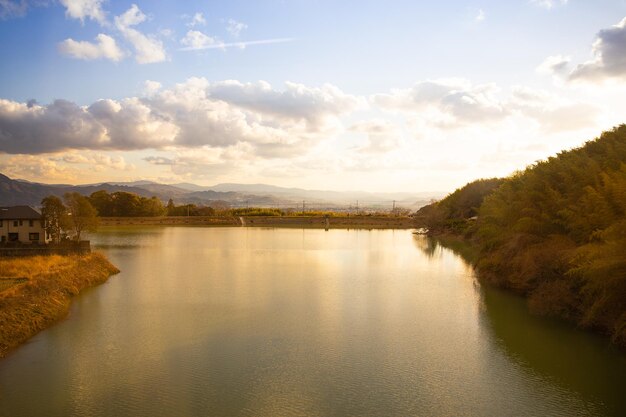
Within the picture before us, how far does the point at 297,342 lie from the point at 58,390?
5.91 metres

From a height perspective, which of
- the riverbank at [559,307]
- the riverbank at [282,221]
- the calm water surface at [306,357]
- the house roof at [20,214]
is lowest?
the calm water surface at [306,357]

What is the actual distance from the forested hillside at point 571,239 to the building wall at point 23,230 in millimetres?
25631

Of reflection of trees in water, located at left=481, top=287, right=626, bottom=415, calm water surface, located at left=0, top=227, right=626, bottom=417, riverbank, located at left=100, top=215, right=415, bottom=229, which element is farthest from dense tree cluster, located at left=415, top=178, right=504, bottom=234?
reflection of trees in water, located at left=481, top=287, right=626, bottom=415

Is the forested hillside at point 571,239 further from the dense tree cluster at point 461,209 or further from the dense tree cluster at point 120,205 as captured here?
the dense tree cluster at point 120,205

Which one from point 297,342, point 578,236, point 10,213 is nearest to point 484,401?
point 297,342

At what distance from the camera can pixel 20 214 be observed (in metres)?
28.8

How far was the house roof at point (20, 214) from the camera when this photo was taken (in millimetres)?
28562

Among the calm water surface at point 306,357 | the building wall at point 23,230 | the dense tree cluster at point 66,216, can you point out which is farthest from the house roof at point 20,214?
the calm water surface at point 306,357

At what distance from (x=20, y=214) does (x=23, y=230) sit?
100 cm

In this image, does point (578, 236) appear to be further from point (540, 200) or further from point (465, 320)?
point (465, 320)

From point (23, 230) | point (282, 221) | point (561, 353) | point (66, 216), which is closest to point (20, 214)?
point (23, 230)

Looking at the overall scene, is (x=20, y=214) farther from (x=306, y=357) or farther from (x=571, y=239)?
(x=571, y=239)

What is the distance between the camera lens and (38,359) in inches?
458

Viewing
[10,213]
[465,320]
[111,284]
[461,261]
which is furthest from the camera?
[461,261]
